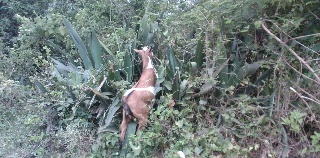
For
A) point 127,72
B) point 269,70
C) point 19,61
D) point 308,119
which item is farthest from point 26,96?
point 308,119

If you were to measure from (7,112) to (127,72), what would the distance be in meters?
1.90

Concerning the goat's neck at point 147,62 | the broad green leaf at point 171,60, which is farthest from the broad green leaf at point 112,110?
the broad green leaf at point 171,60

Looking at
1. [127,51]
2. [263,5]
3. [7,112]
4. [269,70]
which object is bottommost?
[7,112]

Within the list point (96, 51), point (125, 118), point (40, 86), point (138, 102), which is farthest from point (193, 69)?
point (40, 86)

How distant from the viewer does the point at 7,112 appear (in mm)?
5320

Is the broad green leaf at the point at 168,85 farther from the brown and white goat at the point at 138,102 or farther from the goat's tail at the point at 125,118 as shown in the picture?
the goat's tail at the point at 125,118

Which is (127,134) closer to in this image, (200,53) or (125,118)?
(125,118)

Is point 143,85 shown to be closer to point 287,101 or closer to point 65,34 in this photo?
point 287,101

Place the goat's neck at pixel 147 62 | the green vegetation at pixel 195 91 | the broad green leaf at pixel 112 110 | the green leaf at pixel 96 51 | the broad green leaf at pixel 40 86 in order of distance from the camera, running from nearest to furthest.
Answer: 1. the green vegetation at pixel 195 91
2. the broad green leaf at pixel 112 110
3. the goat's neck at pixel 147 62
4. the broad green leaf at pixel 40 86
5. the green leaf at pixel 96 51

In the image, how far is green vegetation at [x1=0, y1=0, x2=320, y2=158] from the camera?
394 centimetres

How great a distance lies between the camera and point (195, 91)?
452 centimetres

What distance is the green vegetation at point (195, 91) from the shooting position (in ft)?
12.9

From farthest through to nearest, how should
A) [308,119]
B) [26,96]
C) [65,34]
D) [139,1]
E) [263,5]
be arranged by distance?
1. [139,1]
2. [65,34]
3. [26,96]
4. [263,5]
5. [308,119]

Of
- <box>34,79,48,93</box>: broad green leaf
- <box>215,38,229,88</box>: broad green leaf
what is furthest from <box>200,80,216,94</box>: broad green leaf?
<box>34,79,48,93</box>: broad green leaf
